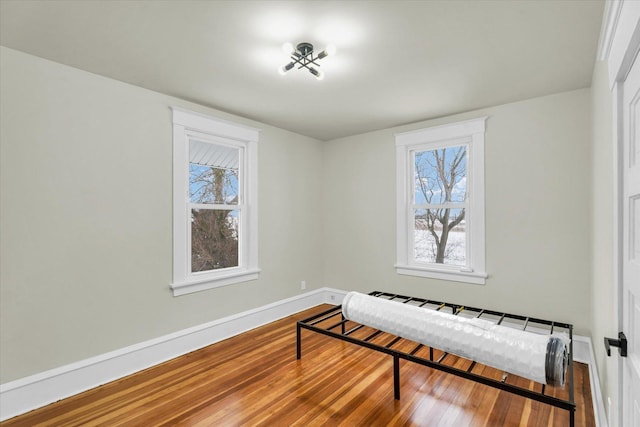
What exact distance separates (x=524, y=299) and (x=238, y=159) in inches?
135

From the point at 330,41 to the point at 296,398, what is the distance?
8.24 feet

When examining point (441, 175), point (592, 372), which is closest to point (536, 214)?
point (441, 175)

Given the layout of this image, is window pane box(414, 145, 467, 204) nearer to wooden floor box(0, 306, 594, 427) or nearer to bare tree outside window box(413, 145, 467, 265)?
bare tree outside window box(413, 145, 467, 265)

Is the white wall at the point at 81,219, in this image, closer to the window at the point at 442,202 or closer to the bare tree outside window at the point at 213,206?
the bare tree outside window at the point at 213,206

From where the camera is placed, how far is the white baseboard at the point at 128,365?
7.08ft

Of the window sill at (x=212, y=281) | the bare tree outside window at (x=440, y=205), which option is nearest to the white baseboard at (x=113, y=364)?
the window sill at (x=212, y=281)

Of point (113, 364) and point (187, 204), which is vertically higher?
point (187, 204)

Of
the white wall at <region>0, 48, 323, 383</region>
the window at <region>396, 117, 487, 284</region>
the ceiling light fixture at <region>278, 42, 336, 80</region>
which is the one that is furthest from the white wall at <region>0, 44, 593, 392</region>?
the ceiling light fixture at <region>278, 42, 336, 80</region>

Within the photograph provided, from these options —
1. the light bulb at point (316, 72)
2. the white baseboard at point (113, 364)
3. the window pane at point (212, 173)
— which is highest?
the light bulb at point (316, 72)

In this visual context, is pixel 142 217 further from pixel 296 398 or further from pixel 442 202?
pixel 442 202

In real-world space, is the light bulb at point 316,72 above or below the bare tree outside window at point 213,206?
above

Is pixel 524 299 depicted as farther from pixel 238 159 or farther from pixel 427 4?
pixel 238 159

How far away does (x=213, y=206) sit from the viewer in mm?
3449

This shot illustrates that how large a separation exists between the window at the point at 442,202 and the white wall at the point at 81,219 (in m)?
2.33
